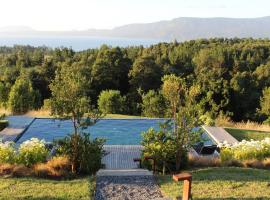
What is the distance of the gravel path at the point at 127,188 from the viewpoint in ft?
21.8

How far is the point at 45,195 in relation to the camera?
646 cm

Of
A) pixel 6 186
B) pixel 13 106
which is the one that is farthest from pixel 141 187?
pixel 13 106

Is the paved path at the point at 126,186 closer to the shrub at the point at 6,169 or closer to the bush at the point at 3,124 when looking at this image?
the shrub at the point at 6,169

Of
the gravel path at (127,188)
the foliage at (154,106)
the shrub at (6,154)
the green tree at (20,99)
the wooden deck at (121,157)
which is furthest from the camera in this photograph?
the foliage at (154,106)

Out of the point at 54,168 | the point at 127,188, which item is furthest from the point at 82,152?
the point at 127,188

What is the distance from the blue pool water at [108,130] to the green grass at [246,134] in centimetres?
275

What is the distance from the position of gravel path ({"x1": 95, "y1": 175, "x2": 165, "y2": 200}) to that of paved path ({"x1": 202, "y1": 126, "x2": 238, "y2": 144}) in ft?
19.8

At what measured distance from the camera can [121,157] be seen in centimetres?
1123

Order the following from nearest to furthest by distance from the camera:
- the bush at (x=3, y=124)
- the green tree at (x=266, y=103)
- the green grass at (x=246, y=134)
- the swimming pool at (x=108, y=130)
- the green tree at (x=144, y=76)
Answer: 1. the green grass at (x=246, y=134)
2. the bush at (x=3, y=124)
3. the swimming pool at (x=108, y=130)
4. the green tree at (x=266, y=103)
5. the green tree at (x=144, y=76)

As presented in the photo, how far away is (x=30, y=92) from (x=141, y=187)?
16.4 m

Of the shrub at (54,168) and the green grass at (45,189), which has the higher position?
the green grass at (45,189)

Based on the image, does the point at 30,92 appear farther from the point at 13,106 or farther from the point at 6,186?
the point at 6,186

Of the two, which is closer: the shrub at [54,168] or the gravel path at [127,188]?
the gravel path at [127,188]

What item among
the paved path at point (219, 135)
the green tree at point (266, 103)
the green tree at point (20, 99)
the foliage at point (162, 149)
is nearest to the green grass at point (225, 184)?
the foliage at point (162, 149)
